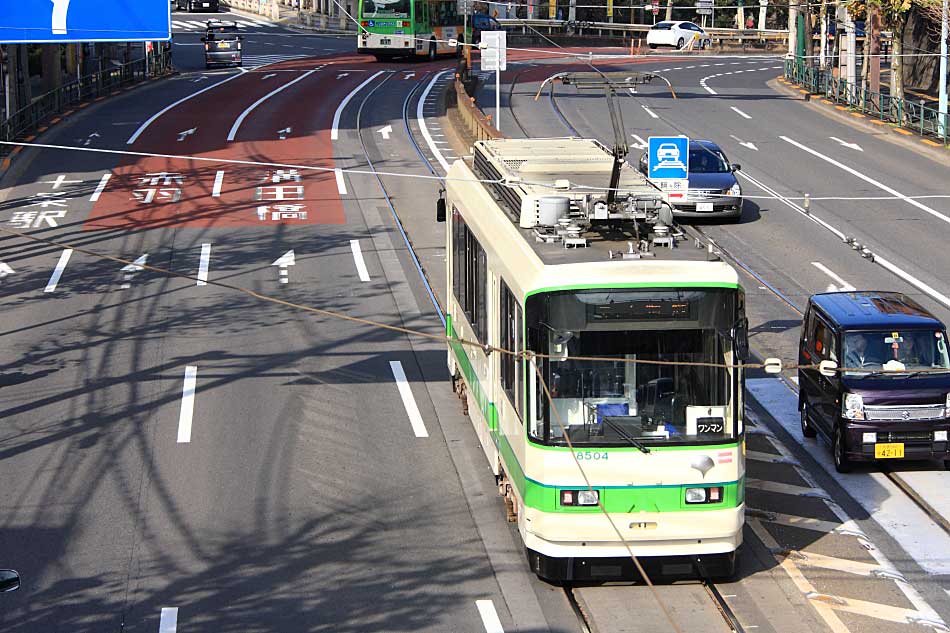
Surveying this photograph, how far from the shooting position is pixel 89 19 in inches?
869

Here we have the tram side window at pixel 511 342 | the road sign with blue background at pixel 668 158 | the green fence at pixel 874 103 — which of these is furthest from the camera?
the green fence at pixel 874 103

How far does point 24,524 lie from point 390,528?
4037 millimetres

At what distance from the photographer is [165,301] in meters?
25.7

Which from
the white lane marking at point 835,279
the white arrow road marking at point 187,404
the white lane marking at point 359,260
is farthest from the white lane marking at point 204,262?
the white lane marking at point 835,279

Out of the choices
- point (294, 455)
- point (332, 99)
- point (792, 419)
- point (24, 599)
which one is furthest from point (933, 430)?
point (332, 99)

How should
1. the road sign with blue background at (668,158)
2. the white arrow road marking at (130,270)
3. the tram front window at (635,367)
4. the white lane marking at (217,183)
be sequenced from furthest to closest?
the white lane marking at (217,183) → the white arrow road marking at (130,270) → the road sign with blue background at (668,158) → the tram front window at (635,367)

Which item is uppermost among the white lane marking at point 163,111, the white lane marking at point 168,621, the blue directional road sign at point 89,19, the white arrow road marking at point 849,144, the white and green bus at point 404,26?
the white and green bus at point 404,26

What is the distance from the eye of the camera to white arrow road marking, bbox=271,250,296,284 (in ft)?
89.9

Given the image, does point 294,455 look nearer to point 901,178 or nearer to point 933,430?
point 933,430

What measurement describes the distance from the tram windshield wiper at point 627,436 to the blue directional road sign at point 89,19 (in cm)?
1277

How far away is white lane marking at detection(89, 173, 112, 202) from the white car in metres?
51.7

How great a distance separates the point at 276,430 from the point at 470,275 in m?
3.56

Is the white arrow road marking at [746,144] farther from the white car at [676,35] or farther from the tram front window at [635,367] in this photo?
the white car at [676,35]

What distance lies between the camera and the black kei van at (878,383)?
53.1 ft
